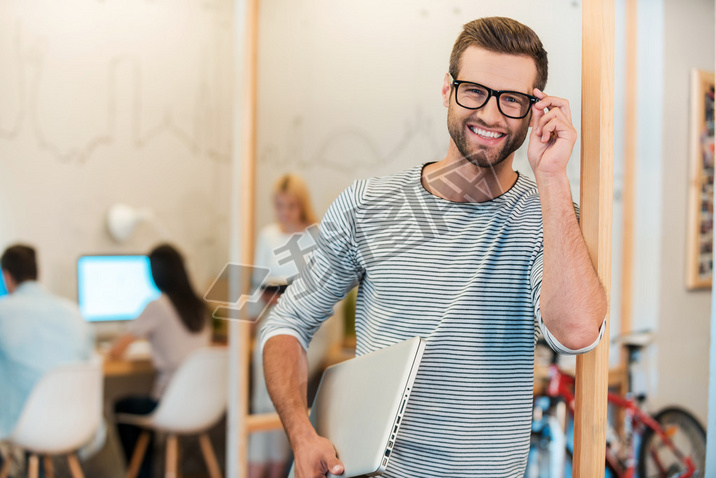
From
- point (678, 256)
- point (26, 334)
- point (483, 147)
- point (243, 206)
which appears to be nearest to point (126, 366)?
point (26, 334)

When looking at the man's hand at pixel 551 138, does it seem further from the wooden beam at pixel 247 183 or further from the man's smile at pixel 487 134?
the wooden beam at pixel 247 183

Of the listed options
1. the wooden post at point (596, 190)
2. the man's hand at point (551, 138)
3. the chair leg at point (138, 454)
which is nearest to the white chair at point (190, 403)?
the chair leg at point (138, 454)

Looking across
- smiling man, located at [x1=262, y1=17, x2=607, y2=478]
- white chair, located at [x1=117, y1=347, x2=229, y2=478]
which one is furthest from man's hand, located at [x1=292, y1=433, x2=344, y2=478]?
white chair, located at [x1=117, y1=347, x2=229, y2=478]

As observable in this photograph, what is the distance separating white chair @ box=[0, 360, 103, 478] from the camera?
85.4 inches

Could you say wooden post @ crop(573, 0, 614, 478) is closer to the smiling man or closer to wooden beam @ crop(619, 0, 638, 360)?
the smiling man

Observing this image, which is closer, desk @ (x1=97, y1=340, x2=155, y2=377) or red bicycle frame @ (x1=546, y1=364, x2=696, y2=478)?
red bicycle frame @ (x1=546, y1=364, x2=696, y2=478)

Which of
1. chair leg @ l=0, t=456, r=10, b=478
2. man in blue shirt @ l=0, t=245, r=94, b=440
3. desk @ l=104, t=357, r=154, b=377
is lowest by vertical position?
chair leg @ l=0, t=456, r=10, b=478

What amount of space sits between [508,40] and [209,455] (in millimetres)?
2283

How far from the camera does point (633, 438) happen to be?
1.92 metres

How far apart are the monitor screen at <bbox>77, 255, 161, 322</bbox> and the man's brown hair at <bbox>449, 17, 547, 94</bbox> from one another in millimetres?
2044

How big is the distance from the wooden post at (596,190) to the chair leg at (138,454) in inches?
82.7

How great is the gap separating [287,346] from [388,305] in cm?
18

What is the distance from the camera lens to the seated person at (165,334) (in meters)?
2.50

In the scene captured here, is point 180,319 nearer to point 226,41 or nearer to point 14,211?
point 14,211
